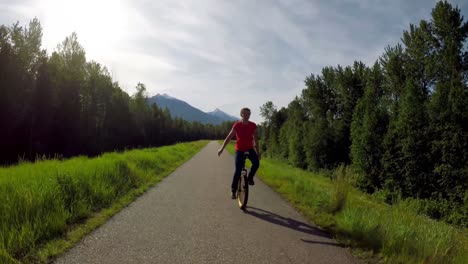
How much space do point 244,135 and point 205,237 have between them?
316cm

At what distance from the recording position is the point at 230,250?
15.6 ft

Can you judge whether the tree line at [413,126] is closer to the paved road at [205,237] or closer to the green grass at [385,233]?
the green grass at [385,233]

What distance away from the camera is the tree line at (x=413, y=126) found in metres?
15.2

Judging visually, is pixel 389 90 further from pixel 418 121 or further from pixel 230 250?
pixel 230 250

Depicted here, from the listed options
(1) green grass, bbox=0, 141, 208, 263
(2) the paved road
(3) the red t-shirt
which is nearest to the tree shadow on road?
(2) the paved road

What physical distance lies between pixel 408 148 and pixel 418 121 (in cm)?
163

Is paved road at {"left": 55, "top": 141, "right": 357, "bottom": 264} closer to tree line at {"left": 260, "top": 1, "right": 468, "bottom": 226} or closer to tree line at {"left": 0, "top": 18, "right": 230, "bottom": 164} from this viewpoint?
tree line at {"left": 260, "top": 1, "right": 468, "bottom": 226}

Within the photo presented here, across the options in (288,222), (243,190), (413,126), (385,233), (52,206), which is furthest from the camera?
(413,126)

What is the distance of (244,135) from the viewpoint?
793cm

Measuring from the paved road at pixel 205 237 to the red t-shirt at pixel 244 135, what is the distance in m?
1.54

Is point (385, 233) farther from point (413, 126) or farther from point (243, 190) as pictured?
point (413, 126)

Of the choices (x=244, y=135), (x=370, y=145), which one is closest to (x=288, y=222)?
(x=244, y=135)

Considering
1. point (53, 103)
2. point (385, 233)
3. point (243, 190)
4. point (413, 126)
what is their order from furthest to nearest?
point (53, 103) < point (413, 126) < point (243, 190) < point (385, 233)

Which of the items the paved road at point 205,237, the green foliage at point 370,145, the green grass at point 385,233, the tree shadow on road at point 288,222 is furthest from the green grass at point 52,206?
the green foliage at point 370,145
